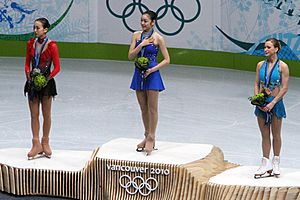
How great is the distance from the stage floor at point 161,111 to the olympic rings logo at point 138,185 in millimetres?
2137

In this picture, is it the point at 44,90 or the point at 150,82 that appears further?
→ the point at 44,90

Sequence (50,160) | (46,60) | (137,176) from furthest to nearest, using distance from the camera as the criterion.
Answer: (50,160)
(46,60)
(137,176)

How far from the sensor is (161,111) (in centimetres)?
1289

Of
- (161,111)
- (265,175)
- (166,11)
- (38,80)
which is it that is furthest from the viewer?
(166,11)

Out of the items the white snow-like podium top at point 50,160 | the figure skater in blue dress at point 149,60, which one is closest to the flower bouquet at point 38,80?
the white snow-like podium top at point 50,160

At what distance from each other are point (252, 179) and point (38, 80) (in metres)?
2.19

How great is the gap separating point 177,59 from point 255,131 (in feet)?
20.2

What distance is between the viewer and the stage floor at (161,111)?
1084 cm

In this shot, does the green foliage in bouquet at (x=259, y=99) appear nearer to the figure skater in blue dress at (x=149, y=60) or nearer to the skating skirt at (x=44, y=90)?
the figure skater in blue dress at (x=149, y=60)

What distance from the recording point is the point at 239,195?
7430 mm

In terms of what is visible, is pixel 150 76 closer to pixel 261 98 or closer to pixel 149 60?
pixel 149 60

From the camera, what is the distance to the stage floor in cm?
1084

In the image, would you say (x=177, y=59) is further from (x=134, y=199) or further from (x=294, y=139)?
(x=134, y=199)

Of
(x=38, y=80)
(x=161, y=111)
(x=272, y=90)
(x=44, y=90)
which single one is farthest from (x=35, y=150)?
(x=161, y=111)
